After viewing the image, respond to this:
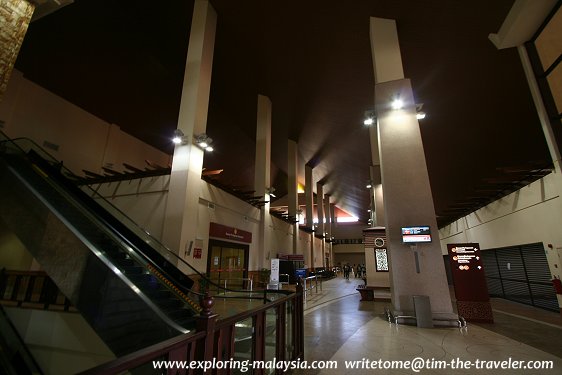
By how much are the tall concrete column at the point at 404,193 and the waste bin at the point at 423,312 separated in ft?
0.91

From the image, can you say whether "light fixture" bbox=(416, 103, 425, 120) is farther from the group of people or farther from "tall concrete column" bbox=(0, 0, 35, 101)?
the group of people

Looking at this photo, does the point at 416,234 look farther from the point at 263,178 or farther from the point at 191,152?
the point at 263,178

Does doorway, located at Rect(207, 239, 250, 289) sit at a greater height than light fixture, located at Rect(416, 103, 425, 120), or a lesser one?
lesser

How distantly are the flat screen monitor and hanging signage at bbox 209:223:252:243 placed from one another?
19.8 feet

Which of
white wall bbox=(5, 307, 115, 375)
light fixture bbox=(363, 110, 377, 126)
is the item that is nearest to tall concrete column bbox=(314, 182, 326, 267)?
light fixture bbox=(363, 110, 377, 126)

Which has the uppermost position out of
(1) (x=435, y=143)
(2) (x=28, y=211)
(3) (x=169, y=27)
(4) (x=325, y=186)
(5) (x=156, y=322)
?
(3) (x=169, y=27)

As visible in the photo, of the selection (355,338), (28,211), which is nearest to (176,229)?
(28,211)

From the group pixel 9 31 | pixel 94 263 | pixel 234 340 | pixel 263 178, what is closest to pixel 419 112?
pixel 234 340

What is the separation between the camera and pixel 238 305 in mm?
4965

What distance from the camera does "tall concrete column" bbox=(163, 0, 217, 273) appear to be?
7301mm

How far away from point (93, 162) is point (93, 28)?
5.42 meters

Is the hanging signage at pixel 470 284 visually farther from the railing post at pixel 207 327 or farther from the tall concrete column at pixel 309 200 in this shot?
the tall concrete column at pixel 309 200

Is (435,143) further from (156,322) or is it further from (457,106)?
(156,322)

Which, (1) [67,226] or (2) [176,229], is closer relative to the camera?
(1) [67,226]
